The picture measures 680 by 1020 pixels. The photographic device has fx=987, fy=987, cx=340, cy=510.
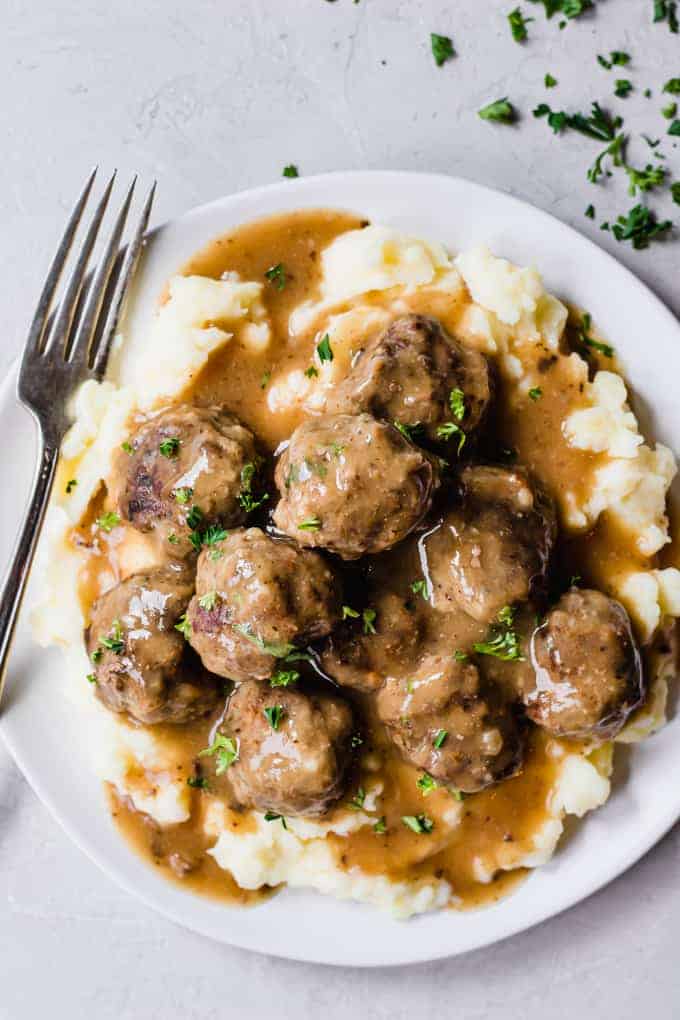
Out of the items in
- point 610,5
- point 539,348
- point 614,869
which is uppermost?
point 610,5

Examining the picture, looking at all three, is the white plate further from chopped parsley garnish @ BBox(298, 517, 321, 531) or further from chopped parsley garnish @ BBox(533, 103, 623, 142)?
chopped parsley garnish @ BBox(298, 517, 321, 531)

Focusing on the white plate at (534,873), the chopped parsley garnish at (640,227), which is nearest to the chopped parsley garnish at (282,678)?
the white plate at (534,873)

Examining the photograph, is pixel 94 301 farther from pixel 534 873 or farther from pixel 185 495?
pixel 534 873

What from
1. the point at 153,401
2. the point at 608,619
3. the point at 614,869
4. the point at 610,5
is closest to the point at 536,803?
the point at 614,869

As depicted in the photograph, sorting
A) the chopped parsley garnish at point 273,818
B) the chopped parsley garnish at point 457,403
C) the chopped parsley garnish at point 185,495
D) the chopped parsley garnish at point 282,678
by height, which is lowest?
the chopped parsley garnish at point 273,818

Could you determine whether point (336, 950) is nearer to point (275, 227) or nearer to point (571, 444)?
point (571, 444)

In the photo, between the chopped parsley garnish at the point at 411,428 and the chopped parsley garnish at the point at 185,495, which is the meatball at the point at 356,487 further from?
the chopped parsley garnish at the point at 185,495
